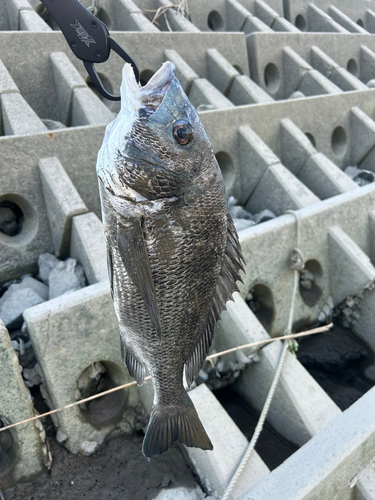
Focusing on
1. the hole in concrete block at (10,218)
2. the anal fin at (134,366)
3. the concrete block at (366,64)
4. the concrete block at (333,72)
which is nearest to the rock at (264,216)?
the hole in concrete block at (10,218)

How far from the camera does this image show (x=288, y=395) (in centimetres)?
274

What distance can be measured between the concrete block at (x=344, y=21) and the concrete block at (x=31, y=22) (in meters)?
7.38

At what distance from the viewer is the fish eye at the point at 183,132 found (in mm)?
1200

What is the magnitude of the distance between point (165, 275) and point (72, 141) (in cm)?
255

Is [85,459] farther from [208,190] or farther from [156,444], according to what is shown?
[208,190]

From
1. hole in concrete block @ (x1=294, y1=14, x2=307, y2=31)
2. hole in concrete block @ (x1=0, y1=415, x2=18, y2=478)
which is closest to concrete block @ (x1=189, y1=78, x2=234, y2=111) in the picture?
hole in concrete block @ (x1=0, y1=415, x2=18, y2=478)

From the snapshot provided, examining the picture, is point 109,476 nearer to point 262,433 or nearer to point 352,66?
point 262,433

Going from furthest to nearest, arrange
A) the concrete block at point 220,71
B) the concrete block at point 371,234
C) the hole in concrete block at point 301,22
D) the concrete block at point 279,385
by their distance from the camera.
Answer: the hole in concrete block at point 301,22 < the concrete block at point 220,71 < the concrete block at point 371,234 < the concrete block at point 279,385

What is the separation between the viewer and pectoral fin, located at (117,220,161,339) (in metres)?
1.27

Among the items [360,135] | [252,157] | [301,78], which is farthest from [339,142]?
[252,157]

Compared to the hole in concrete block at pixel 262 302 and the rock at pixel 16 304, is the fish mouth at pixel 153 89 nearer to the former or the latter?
the rock at pixel 16 304

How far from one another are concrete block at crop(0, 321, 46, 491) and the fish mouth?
1.64 metres

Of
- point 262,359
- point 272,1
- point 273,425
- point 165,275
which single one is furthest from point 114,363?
point 272,1

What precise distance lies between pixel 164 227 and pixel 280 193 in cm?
318
